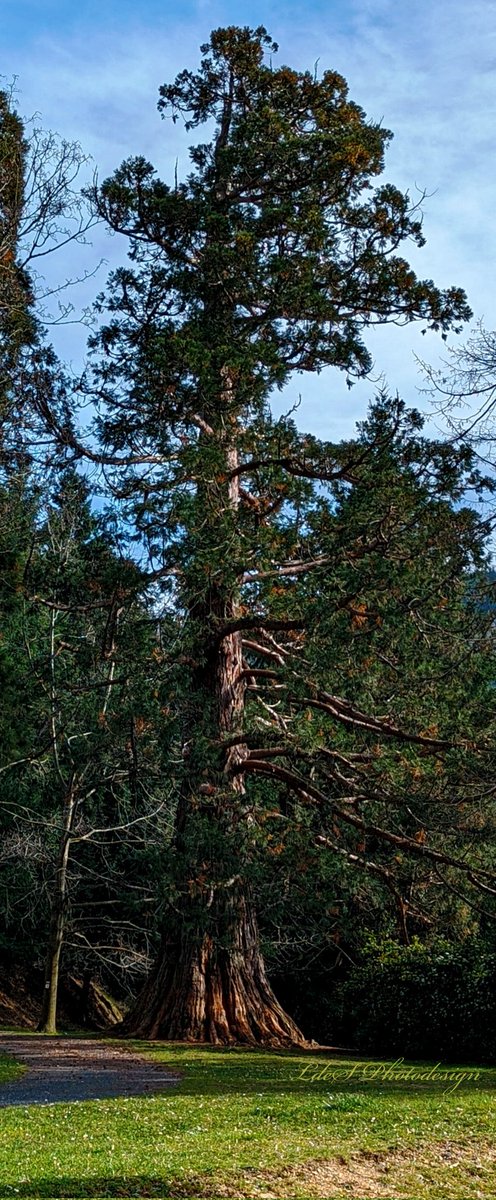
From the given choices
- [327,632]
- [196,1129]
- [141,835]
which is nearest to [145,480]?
[327,632]

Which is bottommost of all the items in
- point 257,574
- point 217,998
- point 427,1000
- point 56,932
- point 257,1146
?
point 257,1146

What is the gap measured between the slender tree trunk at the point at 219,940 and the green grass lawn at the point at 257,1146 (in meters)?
4.23

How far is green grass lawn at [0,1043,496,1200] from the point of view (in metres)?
6.76

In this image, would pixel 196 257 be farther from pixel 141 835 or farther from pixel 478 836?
pixel 141 835

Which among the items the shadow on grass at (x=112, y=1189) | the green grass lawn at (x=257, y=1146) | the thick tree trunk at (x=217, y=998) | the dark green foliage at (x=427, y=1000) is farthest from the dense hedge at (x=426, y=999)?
the shadow on grass at (x=112, y=1189)

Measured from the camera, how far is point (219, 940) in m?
15.9

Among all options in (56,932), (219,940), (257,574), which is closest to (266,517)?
(257,574)

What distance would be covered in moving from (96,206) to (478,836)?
9922 millimetres

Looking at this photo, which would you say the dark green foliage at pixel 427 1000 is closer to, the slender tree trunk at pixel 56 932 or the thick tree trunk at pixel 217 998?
the thick tree trunk at pixel 217 998

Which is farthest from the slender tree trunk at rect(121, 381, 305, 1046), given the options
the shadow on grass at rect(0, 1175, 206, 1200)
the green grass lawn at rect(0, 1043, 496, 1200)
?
the shadow on grass at rect(0, 1175, 206, 1200)

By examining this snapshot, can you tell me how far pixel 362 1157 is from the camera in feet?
25.1

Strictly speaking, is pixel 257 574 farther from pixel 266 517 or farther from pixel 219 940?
pixel 219 940

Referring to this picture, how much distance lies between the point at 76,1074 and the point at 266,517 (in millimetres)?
7486

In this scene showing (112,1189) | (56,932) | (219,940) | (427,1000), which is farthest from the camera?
(56,932)
